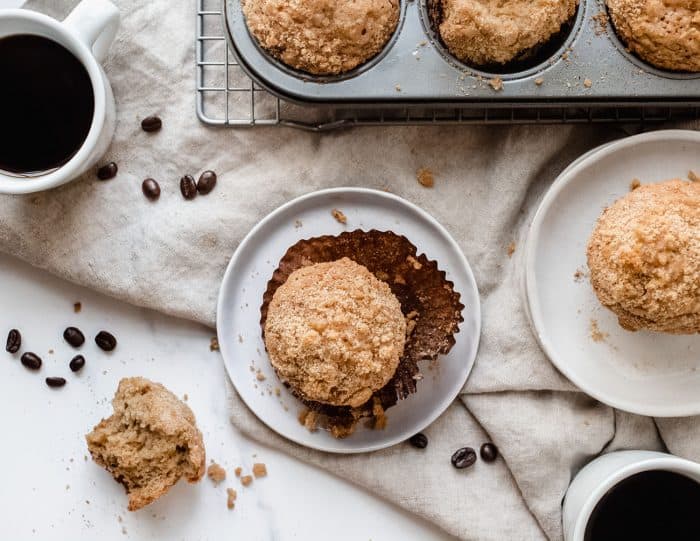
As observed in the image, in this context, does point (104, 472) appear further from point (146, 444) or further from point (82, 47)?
point (82, 47)

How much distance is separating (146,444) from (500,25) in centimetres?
155

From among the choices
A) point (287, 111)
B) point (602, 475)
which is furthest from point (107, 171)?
point (602, 475)

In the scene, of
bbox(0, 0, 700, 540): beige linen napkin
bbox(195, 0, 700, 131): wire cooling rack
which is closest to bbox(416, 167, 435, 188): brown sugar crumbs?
bbox(0, 0, 700, 540): beige linen napkin

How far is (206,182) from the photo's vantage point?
8.17 ft

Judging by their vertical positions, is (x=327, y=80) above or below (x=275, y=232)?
above

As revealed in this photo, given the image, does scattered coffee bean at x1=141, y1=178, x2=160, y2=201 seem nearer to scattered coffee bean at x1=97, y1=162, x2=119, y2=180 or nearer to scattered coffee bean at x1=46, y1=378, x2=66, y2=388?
scattered coffee bean at x1=97, y1=162, x2=119, y2=180

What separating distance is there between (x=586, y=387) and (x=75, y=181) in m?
1.67

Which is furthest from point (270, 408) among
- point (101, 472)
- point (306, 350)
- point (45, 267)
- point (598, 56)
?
point (598, 56)

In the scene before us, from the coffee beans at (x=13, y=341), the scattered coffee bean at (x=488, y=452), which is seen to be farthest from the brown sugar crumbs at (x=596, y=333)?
the coffee beans at (x=13, y=341)

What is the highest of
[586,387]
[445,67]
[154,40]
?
[445,67]

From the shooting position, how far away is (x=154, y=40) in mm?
2486

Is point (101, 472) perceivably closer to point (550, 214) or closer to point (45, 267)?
point (45, 267)

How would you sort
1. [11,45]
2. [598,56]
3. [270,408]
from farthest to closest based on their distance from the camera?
[270,408] < [11,45] < [598,56]

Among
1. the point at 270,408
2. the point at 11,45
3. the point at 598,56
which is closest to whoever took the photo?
the point at 598,56
